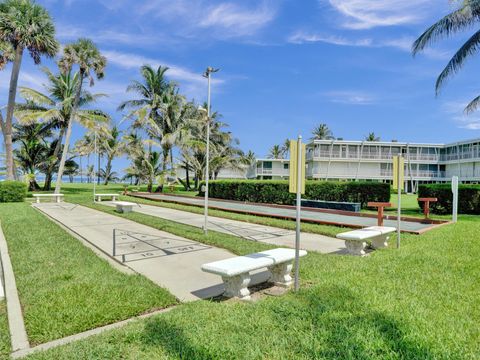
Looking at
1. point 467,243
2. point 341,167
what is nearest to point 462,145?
point 341,167

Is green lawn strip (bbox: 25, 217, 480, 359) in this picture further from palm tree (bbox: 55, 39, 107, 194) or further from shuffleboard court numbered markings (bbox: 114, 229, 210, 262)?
palm tree (bbox: 55, 39, 107, 194)

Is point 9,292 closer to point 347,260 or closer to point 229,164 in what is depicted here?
point 347,260

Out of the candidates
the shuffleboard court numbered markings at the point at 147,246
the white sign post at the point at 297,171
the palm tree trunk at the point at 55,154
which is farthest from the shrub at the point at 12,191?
the white sign post at the point at 297,171

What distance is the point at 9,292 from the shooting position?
477 centimetres

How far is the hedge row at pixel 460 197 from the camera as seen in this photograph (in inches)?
648

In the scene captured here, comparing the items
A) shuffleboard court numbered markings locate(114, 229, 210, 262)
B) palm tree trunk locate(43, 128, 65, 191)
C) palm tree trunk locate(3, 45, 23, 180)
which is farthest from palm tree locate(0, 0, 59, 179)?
shuffleboard court numbered markings locate(114, 229, 210, 262)

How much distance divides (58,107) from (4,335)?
101ft

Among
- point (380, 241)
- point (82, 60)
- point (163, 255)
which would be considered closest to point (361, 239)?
point (380, 241)

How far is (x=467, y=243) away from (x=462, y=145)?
158ft

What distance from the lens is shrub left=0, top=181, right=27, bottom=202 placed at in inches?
843

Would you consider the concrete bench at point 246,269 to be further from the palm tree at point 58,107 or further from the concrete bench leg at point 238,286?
the palm tree at point 58,107

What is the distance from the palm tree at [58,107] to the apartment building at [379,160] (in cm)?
3111

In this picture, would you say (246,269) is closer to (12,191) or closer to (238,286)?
(238,286)

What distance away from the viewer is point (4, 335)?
351 centimetres
